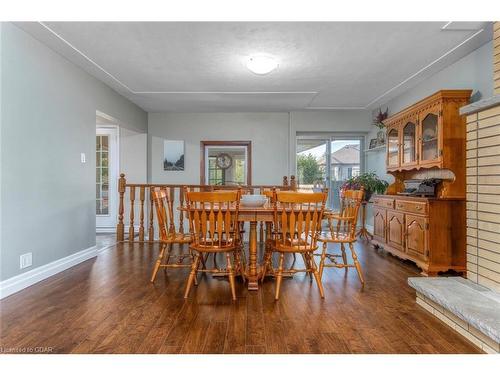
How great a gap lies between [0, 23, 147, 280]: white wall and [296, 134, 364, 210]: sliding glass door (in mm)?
4128

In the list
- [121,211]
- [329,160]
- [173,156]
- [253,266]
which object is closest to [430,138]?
[253,266]

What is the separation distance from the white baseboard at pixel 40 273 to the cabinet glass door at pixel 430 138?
4.39 meters

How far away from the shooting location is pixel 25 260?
115 inches

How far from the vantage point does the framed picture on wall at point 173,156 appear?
6.53 metres

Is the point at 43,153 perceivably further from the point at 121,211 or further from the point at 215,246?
the point at 215,246

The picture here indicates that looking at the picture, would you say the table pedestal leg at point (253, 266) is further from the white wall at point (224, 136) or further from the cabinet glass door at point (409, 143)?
the white wall at point (224, 136)

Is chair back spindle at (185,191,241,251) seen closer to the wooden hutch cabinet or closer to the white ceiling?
the white ceiling

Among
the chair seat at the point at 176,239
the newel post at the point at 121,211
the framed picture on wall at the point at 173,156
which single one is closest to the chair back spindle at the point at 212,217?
the chair seat at the point at 176,239

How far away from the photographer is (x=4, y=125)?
270 centimetres

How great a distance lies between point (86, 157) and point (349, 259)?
3.69 metres

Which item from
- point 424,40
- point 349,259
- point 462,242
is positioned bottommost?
point 349,259

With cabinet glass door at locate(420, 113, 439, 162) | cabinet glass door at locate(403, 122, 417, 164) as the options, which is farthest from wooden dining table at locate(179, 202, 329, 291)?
cabinet glass door at locate(403, 122, 417, 164)
